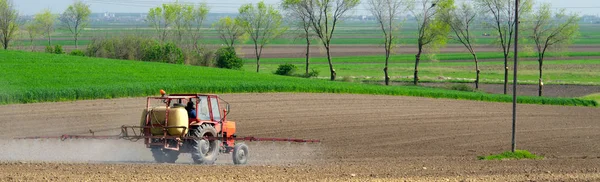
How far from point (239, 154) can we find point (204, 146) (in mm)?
1594

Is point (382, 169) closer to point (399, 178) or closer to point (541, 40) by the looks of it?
point (399, 178)

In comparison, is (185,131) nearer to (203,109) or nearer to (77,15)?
(203,109)

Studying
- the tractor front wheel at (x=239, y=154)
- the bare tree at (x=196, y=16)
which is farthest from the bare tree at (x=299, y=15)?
the tractor front wheel at (x=239, y=154)

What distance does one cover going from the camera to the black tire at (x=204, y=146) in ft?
74.5

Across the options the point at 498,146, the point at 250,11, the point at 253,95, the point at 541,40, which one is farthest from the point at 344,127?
the point at 250,11

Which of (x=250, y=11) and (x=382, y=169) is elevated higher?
(x=250, y=11)

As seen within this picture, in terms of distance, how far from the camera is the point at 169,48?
78938 mm

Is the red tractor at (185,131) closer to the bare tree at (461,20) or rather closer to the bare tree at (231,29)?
the bare tree at (461,20)

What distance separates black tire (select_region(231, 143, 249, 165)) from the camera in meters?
24.2

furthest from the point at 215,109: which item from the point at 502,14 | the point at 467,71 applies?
the point at 467,71

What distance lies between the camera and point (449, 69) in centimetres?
10600

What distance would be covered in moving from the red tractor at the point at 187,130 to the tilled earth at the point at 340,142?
671 mm

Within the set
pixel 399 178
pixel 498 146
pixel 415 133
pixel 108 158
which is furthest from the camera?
pixel 415 133

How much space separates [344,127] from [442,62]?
3321 inches
